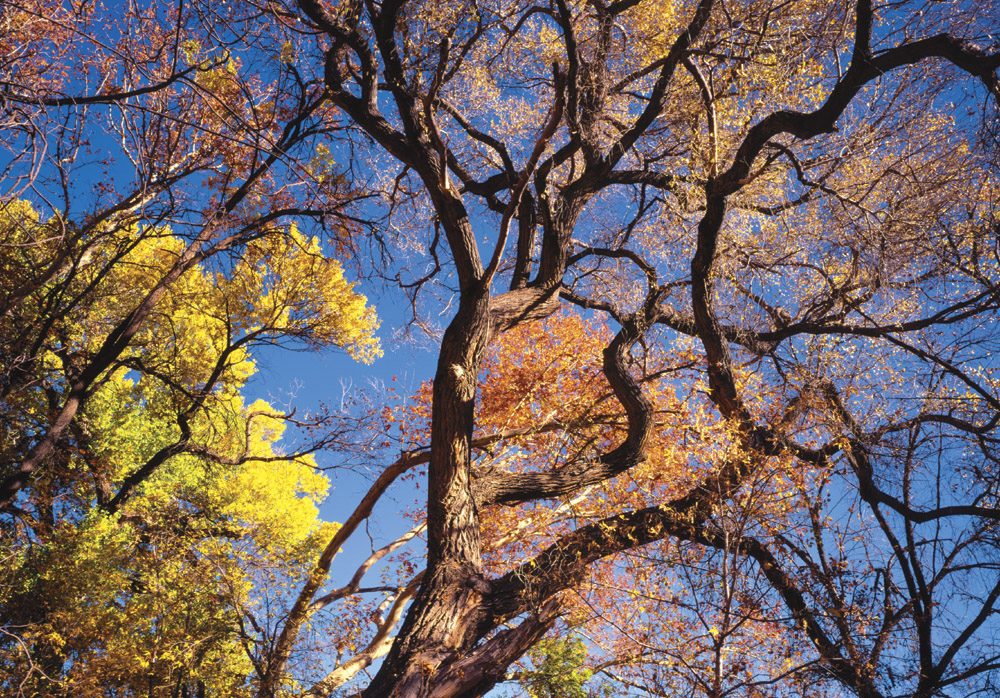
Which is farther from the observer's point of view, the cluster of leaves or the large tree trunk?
the cluster of leaves

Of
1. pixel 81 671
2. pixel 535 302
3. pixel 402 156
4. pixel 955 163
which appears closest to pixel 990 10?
pixel 955 163

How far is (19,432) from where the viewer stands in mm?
8742

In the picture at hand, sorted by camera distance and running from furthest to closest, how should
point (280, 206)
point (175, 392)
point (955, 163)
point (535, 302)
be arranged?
point (175, 392) → point (280, 206) → point (535, 302) → point (955, 163)

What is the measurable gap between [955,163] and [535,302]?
3.77 meters

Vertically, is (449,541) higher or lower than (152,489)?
Answer: lower

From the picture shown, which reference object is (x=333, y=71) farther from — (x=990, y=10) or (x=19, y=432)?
(x=19, y=432)

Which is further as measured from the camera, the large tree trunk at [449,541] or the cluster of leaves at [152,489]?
the cluster of leaves at [152,489]

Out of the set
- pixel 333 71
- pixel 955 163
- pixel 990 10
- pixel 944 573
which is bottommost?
pixel 944 573

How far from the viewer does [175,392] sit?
1062 cm

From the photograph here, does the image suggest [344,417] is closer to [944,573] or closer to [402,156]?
[402,156]

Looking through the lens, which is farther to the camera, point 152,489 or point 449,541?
point 152,489

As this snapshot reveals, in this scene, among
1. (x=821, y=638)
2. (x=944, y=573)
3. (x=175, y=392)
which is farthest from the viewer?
(x=175, y=392)

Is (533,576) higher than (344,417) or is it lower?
lower

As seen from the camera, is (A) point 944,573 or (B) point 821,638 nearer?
(B) point 821,638
